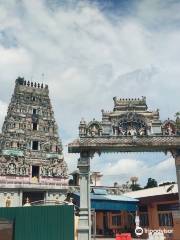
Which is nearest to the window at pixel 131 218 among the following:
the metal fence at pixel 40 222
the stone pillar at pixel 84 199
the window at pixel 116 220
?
the window at pixel 116 220

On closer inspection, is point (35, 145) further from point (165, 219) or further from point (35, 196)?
point (165, 219)

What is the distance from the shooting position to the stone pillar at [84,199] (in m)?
14.3

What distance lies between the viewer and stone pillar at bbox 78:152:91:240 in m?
14.3

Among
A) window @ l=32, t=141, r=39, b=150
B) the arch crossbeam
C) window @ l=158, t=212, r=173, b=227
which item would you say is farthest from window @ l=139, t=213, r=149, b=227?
window @ l=32, t=141, r=39, b=150

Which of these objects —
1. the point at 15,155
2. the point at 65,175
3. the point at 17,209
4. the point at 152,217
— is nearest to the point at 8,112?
the point at 15,155

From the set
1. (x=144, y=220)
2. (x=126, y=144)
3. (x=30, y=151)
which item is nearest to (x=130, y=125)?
(x=126, y=144)

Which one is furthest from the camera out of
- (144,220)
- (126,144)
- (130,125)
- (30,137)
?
(30,137)

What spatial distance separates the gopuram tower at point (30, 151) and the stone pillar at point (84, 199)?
21190mm

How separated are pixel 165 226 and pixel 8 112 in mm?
25749

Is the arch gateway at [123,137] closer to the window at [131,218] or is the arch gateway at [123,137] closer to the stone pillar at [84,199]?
the stone pillar at [84,199]

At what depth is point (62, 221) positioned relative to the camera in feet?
44.1

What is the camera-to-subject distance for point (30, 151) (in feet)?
127

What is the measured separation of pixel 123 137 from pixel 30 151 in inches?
958

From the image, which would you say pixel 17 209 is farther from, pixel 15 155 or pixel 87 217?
pixel 15 155
